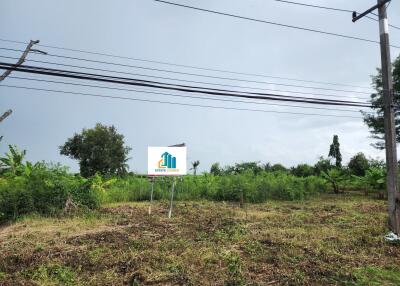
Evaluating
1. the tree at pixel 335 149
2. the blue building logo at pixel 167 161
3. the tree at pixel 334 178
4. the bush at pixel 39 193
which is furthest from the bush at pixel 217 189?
the tree at pixel 335 149

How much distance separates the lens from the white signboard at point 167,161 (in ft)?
41.0

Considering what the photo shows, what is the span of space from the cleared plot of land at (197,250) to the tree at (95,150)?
94.8 feet

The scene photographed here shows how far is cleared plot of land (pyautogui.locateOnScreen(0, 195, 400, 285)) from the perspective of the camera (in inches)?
266

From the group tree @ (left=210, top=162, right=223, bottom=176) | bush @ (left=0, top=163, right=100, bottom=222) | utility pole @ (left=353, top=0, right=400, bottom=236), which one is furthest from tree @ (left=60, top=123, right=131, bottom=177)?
utility pole @ (left=353, top=0, right=400, bottom=236)

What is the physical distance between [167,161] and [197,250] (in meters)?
4.82

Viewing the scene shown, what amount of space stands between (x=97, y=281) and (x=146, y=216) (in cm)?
569

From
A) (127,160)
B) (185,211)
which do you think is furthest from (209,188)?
(127,160)

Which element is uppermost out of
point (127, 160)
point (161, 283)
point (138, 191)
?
point (127, 160)

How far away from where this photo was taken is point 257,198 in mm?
17344

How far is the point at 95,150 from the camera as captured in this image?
40656 mm

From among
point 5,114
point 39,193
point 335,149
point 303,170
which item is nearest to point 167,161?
point 39,193

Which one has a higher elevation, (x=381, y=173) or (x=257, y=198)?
(x=381, y=173)

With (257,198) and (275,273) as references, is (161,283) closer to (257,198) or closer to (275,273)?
(275,273)

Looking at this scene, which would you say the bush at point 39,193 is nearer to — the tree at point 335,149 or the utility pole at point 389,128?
the utility pole at point 389,128
